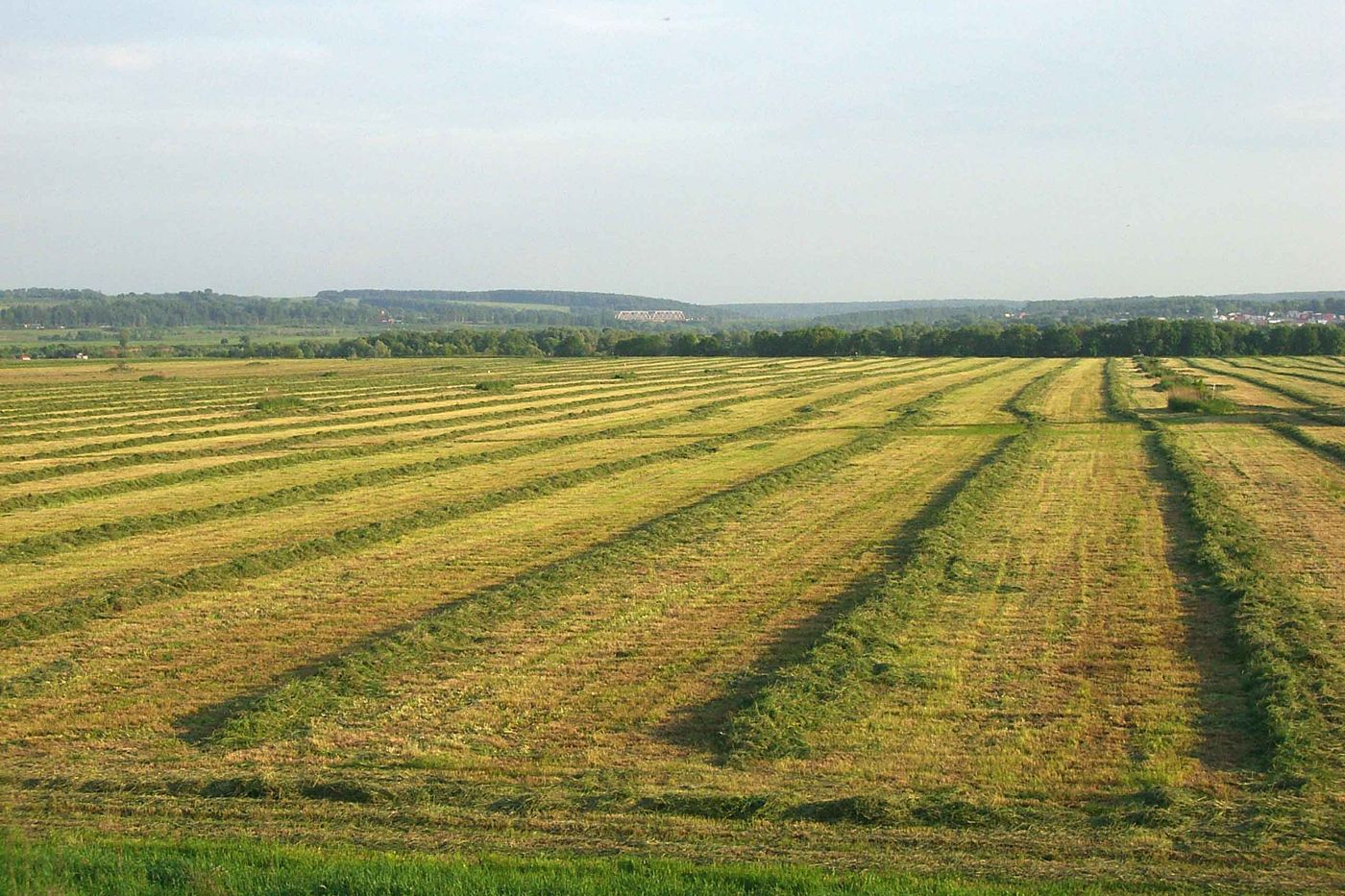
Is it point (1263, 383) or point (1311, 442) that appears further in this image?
point (1263, 383)

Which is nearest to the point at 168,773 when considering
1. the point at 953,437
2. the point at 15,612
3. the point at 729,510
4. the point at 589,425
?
the point at 15,612

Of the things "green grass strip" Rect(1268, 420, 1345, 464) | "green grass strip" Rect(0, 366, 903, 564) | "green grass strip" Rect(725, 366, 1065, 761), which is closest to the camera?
"green grass strip" Rect(725, 366, 1065, 761)

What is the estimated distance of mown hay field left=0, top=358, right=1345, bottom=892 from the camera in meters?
8.26

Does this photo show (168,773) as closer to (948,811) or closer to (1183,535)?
(948,811)

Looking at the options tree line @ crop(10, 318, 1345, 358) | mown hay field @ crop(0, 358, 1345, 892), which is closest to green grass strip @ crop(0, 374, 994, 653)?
mown hay field @ crop(0, 358, 1345, 892)

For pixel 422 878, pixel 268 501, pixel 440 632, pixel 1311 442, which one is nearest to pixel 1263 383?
pixel 1311 442

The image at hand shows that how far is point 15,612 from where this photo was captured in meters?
14.8

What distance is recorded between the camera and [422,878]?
7.10 metres

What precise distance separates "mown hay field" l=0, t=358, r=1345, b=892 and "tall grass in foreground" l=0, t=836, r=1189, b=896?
0.24 meters

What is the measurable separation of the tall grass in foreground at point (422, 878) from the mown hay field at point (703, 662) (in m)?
0.24

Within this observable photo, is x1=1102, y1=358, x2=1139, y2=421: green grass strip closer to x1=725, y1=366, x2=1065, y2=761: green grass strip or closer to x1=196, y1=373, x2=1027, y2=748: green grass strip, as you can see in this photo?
x1=196, y1=373, x2=1027, y2=748: green grass strip

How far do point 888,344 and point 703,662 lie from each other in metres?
110

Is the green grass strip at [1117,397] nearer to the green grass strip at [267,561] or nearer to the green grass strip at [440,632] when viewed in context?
the green grass strip at [267,561]

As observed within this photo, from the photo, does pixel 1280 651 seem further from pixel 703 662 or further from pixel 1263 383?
pixel 1263 383
